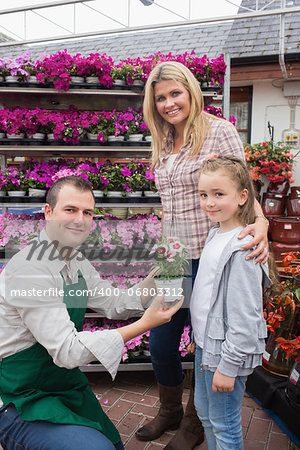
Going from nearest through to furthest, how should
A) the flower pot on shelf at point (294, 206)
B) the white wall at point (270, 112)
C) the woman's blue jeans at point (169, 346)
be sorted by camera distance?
the woman's blue jeans at point (169, 346)
the flower pot on shelf at point (294, 206)
the white wall at point (270, 112)

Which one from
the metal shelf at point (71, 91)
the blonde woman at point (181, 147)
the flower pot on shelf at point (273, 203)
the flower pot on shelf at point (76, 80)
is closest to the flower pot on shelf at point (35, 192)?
the metal shelf at point (71, 91)

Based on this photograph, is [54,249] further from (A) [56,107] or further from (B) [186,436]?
(A) [56,107]

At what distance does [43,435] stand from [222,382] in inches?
28.2

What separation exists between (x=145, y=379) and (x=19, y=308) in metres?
2.06

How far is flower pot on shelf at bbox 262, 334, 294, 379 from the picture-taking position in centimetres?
267

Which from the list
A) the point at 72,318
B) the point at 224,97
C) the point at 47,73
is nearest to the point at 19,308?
the point at 72,318

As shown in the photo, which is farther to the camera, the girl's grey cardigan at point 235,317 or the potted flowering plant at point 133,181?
the potted flowering plant at point 133,181

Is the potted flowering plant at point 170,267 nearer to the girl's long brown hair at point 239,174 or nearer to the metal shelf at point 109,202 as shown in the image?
the girl's long brown hair at point 239,174

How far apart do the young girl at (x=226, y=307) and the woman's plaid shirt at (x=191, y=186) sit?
0.74ft

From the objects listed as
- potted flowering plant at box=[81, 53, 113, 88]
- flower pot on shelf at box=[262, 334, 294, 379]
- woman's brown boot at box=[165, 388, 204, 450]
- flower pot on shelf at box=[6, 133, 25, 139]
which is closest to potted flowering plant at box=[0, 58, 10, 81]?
flower pot on shelf at box=[6, 133, 25, 139]

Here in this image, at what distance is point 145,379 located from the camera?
3240 mm

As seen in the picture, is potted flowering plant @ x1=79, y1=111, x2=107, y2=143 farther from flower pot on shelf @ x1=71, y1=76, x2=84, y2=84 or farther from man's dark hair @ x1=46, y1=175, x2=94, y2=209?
man's dark hair @ x1=46, y1=175, x2=94, y2=209

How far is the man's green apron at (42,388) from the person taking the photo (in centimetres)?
149

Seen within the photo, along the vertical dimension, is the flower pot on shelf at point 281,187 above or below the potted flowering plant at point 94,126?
below
